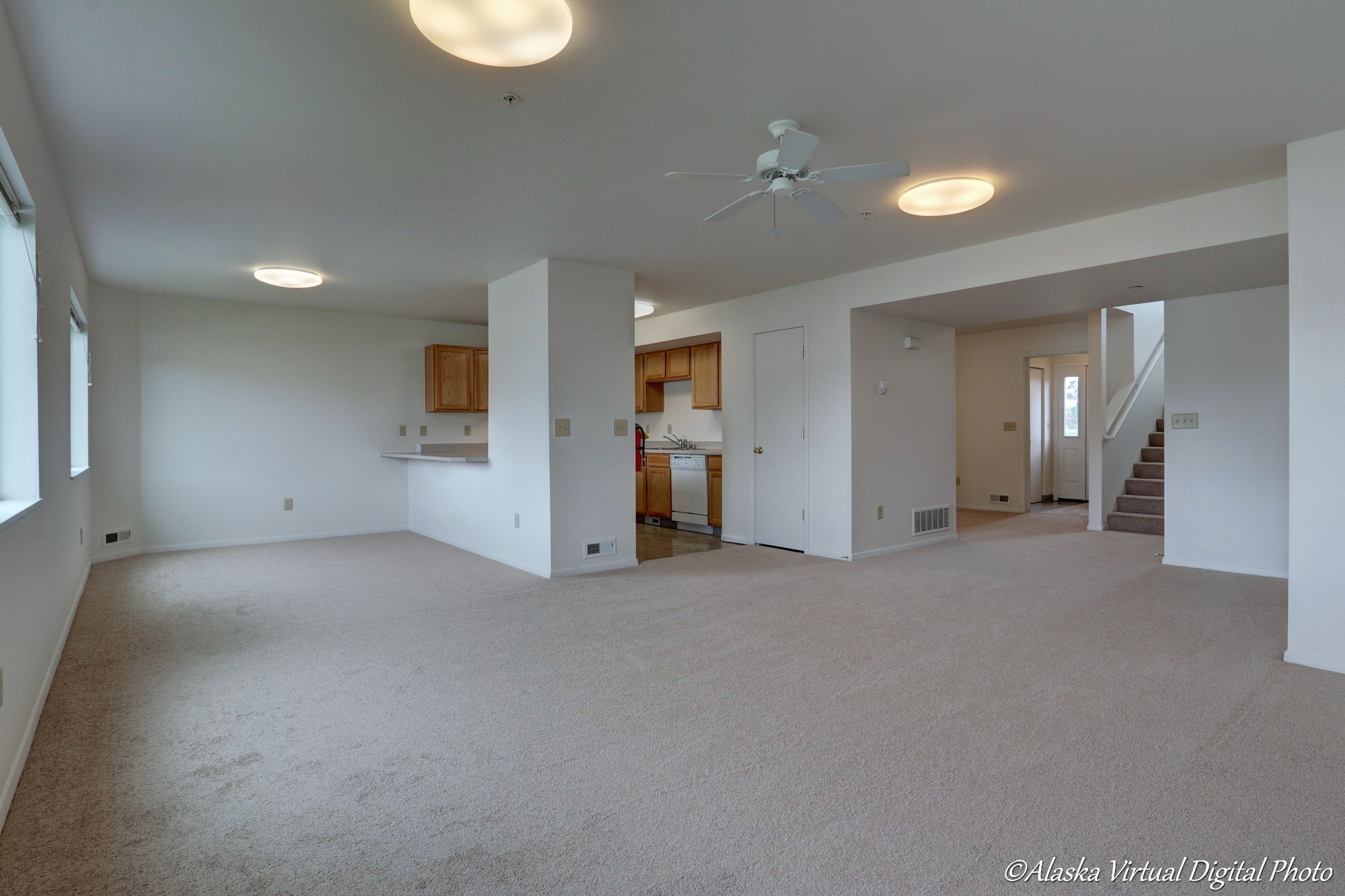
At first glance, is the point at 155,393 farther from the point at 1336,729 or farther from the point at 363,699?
the point at 1336,729

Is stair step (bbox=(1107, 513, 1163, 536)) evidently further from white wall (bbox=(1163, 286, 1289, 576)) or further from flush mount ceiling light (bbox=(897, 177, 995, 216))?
flush mount ceiling light (bbox=(897, 177, 995, 216))

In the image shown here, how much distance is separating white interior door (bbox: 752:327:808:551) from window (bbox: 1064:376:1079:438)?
6177mm

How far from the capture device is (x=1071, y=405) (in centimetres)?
995

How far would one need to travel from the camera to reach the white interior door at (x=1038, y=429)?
955cm

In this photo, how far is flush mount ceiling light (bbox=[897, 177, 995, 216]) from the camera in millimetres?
3426

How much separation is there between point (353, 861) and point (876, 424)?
4.92 metres

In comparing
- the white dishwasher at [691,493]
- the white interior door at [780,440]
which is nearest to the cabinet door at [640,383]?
the white dishwasher at [691,493]

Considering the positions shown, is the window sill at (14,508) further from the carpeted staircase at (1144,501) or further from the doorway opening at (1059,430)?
the doorway opening at (1059,430)

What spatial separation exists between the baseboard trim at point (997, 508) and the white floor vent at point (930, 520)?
2.68 metres

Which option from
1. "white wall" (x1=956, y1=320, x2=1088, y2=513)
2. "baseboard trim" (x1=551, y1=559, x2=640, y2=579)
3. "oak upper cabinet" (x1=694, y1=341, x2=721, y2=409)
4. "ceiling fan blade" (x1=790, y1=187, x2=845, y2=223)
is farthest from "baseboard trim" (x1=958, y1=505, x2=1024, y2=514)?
"ceiling fan blade" (x1=790, y1=187, x2=845, y2=223)

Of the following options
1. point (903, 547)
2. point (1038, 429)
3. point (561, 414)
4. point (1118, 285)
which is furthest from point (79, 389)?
point (1038, 429)

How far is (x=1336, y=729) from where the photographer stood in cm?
236

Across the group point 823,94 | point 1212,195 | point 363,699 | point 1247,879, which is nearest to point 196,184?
point 363,699

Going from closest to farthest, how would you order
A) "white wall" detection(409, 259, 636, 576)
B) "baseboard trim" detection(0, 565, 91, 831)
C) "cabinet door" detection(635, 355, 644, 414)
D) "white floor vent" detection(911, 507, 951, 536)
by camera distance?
"baseboard trim" detection(0, 565, 91, 831) → "white wall" detection(409, 259, 636, 576) → "white floor vent" detection(911, 507, 951, 536) → "cabinet door" detection(635, 355, 644, 414)
